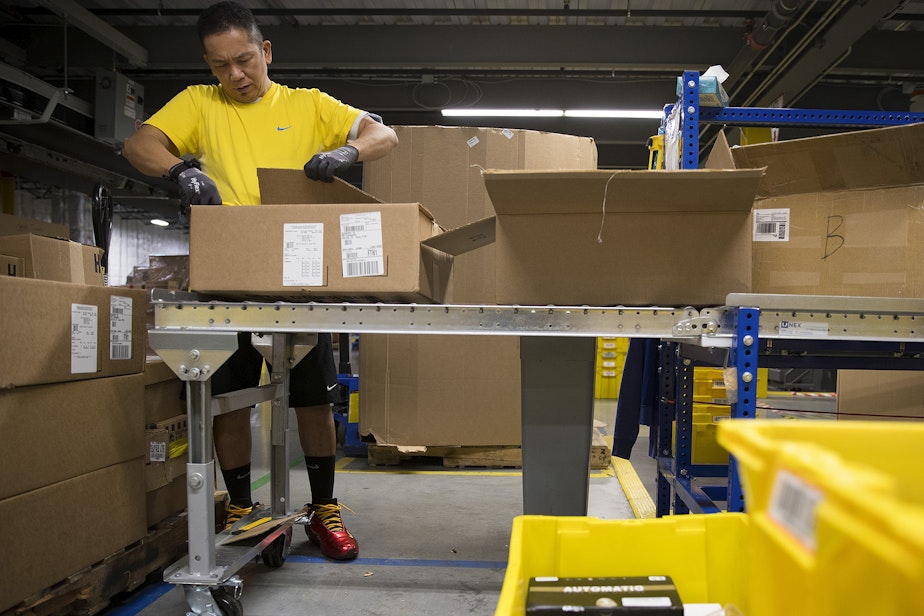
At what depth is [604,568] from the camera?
0.84m

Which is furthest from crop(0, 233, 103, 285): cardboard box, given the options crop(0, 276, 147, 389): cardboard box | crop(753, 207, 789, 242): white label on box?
crop(753, 207, 789, 242): white label on box

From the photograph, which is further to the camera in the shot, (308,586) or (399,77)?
(399,77)

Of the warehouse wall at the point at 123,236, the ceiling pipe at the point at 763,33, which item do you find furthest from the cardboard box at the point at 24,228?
the warehouse wall at the point at 123,236

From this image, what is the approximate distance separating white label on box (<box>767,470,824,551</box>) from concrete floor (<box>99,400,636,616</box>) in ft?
5.00

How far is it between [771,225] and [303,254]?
132 centimetres

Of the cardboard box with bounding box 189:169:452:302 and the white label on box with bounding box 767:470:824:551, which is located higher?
the cardboard box with bounding box 189:169:452:302

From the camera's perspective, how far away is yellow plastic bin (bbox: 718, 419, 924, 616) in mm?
346

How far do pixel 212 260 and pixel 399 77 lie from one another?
5.18 m

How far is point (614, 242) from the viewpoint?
4.63 feet

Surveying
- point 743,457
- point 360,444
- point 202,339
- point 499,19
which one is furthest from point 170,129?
point 499,19

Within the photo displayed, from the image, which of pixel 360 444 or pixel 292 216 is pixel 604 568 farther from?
pixel 360 444

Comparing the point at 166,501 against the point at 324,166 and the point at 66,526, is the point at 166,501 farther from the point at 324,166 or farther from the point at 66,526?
the point at 324,166

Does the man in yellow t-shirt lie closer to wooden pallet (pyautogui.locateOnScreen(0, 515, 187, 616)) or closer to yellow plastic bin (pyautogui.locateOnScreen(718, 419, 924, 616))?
wooden pallet (pyautogui.locateOnScreen(0, 515, 187, 616))

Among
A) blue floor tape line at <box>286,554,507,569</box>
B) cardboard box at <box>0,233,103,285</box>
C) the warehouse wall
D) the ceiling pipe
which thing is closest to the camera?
cardboard box at <box>0,233,103,285</box>
